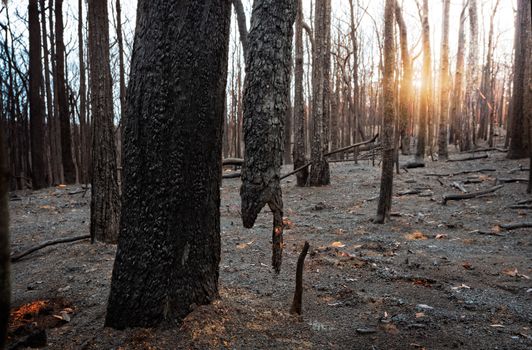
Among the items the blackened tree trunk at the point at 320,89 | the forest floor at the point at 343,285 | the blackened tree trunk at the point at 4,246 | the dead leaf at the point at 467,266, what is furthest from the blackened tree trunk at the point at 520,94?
the blackened tree trunk at the point at 4,246

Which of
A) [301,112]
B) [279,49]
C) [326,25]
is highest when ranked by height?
[326,25]

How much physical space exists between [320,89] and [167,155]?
280 inches

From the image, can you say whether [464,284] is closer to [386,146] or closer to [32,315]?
[386,146]

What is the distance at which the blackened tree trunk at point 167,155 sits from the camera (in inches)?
90.4

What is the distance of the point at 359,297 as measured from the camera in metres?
3.26

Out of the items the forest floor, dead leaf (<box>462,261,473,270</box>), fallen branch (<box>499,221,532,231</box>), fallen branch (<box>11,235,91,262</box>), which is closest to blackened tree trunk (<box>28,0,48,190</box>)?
the forest floor

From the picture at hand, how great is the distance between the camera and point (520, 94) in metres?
10.1

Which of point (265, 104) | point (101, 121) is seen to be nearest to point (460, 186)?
point (101, 121)

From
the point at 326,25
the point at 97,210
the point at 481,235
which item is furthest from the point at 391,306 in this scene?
the point at 326,25

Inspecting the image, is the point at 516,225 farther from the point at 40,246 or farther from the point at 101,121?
the point at 40,246

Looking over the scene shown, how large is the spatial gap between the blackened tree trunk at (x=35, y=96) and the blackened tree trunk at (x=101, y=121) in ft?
28.9

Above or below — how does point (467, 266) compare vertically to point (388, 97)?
below

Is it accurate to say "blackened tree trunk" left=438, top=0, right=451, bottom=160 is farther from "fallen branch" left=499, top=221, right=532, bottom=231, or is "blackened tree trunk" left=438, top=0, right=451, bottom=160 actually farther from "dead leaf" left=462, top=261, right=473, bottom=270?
"dead leaf" left=462, top=261, right=473, bottom=270

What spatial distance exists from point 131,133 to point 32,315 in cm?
180
